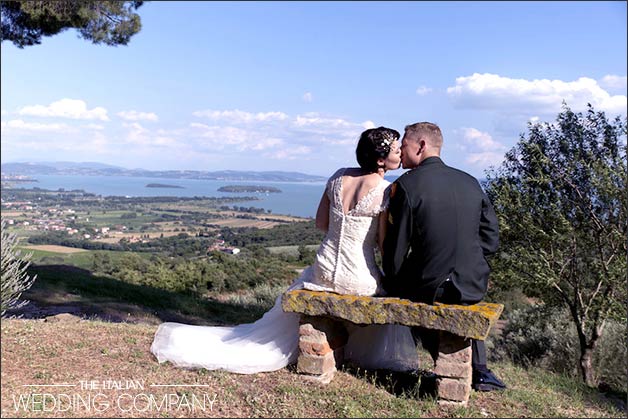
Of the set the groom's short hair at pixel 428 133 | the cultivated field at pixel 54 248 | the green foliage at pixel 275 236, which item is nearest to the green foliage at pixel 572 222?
the groom's short hair at pixel 428 133

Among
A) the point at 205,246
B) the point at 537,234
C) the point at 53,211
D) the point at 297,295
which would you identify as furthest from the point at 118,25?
the point at 53,211

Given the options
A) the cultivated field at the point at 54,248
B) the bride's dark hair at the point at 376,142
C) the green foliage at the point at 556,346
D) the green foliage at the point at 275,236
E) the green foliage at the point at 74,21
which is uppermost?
the green foliage at the point at 74,21

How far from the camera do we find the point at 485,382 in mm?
5305

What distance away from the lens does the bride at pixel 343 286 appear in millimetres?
5070

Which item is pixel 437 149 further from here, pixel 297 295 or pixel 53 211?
pixel 53 211

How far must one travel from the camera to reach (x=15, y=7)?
11.2m

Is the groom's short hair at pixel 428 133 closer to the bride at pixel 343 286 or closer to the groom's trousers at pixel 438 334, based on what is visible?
the bride at pixel 343 286

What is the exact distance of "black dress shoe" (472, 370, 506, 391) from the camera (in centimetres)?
527

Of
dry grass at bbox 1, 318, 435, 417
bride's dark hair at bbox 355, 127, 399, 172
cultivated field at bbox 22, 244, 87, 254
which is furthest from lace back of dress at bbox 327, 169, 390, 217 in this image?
cultivated field at bbox 22, 244, 87, 254

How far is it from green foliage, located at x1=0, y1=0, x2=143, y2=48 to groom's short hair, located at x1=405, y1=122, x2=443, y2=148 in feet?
29.0

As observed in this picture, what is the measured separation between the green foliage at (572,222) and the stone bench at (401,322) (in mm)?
6190

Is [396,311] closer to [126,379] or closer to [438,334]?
→ [438,334]

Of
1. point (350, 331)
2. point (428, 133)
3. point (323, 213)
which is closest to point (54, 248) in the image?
point (350, 331)

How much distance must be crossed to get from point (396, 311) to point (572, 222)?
738cm
